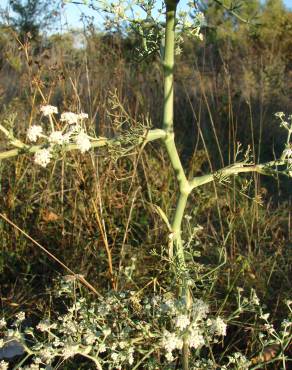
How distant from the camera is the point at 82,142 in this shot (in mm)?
1218

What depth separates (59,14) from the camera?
345 centimetres

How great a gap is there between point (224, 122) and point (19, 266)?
3.30 metres

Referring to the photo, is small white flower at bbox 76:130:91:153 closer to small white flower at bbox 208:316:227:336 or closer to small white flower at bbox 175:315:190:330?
small white flower at bbox 175:315:190:330

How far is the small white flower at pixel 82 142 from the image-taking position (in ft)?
3.97

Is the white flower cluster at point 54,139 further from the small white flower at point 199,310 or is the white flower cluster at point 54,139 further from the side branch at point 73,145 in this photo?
the small white flower at point 199,310

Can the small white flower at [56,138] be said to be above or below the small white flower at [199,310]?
above

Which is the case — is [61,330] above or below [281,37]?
below

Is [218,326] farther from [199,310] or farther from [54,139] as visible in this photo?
[54,139]

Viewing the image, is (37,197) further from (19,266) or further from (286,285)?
(286,285)

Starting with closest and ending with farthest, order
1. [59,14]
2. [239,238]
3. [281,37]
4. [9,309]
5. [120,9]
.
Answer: [120,9] < [9,309] < [239,238] < [59,14] < [281,37]

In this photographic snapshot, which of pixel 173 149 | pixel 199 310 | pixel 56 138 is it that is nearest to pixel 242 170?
pixel 173 149

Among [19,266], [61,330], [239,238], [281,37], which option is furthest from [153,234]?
[281,37]

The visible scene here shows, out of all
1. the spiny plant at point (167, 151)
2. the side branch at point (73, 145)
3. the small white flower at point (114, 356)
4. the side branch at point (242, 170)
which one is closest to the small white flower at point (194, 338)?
the spiny plant at point (167, 151)

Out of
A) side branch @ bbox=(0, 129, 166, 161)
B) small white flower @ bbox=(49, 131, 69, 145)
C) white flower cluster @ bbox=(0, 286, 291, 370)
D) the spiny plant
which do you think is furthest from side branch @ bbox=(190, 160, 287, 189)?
small white flower @ bbox=(49, 131, 69, 145)
